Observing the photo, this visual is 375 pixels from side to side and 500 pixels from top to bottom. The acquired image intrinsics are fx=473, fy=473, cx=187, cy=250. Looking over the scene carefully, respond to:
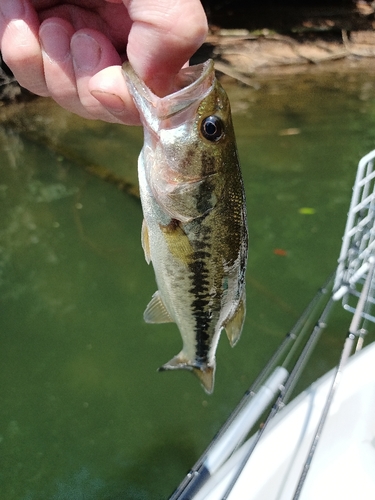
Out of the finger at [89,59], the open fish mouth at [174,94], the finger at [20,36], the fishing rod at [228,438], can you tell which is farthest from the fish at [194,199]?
the fishing rod at [228,438]

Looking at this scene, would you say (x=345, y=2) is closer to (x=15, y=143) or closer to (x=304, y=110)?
(x=304, y=110)

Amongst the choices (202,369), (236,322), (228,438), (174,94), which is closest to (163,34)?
(174,94)

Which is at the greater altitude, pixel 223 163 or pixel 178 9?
pixel 178 9

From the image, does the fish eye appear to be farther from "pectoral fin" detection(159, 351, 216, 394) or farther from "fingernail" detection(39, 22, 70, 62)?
"pectoral fin" detection(159, 351, 216, 394)

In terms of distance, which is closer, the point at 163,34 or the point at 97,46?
the point at 163,34

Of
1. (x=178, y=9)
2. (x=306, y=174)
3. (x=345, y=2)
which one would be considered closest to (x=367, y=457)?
(x=178, y=9)

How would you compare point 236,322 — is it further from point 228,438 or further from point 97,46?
point 97,46
